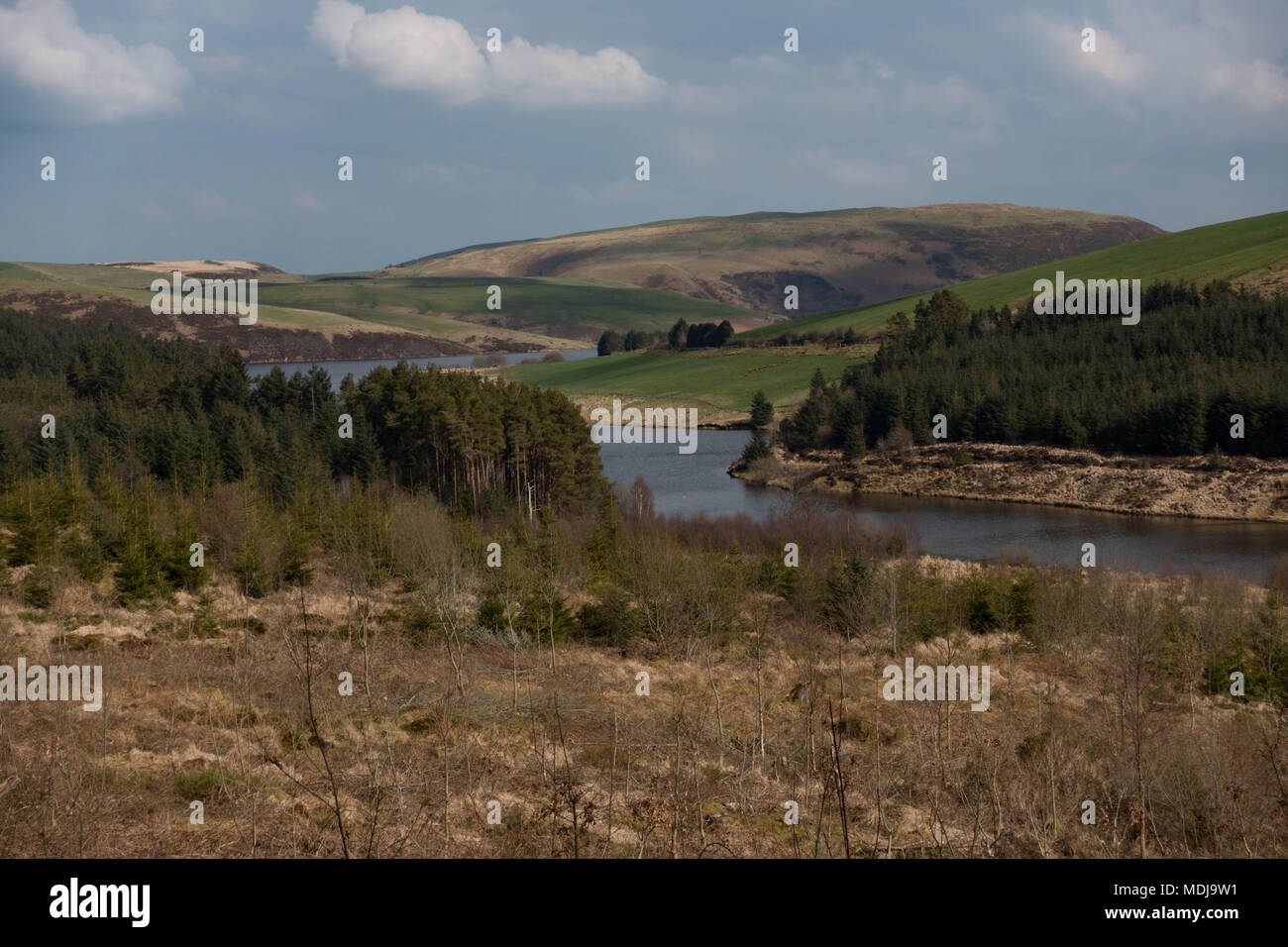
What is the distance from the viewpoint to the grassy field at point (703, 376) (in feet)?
→ 386

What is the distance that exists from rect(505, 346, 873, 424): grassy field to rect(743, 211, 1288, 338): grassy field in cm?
1476

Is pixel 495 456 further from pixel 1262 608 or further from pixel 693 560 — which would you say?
pixel 1262 608

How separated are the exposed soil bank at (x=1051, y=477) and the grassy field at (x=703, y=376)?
85.6 ft

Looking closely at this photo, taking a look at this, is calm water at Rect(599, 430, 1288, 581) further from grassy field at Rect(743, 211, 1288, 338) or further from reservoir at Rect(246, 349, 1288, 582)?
grassy field at Rect(743, 211, 1288, 338)

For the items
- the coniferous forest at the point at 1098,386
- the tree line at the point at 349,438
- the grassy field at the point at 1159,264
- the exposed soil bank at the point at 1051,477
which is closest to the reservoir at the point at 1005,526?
the exposed soil bank at the point at 1051,477

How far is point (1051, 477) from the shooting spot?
252ft

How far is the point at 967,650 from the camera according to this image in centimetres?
3275

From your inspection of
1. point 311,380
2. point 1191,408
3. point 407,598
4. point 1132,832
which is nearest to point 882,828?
point 1132,832

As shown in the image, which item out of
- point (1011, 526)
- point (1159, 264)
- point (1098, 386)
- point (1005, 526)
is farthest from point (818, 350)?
point (1005, 526)

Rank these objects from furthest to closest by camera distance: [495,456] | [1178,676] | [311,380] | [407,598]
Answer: [311,380] < [495,456] < [407,598] < [1178,676]

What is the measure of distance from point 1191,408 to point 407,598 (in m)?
64.9

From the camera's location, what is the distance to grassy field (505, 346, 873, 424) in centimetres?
11762

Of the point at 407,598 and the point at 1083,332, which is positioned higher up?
the point at 1083,332

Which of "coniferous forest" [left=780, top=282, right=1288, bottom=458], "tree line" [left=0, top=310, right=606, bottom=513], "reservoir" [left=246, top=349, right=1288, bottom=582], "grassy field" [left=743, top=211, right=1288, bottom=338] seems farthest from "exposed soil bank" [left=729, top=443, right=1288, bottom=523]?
"grassy field" [left=743, top=211, right=1288, bottom=338]
